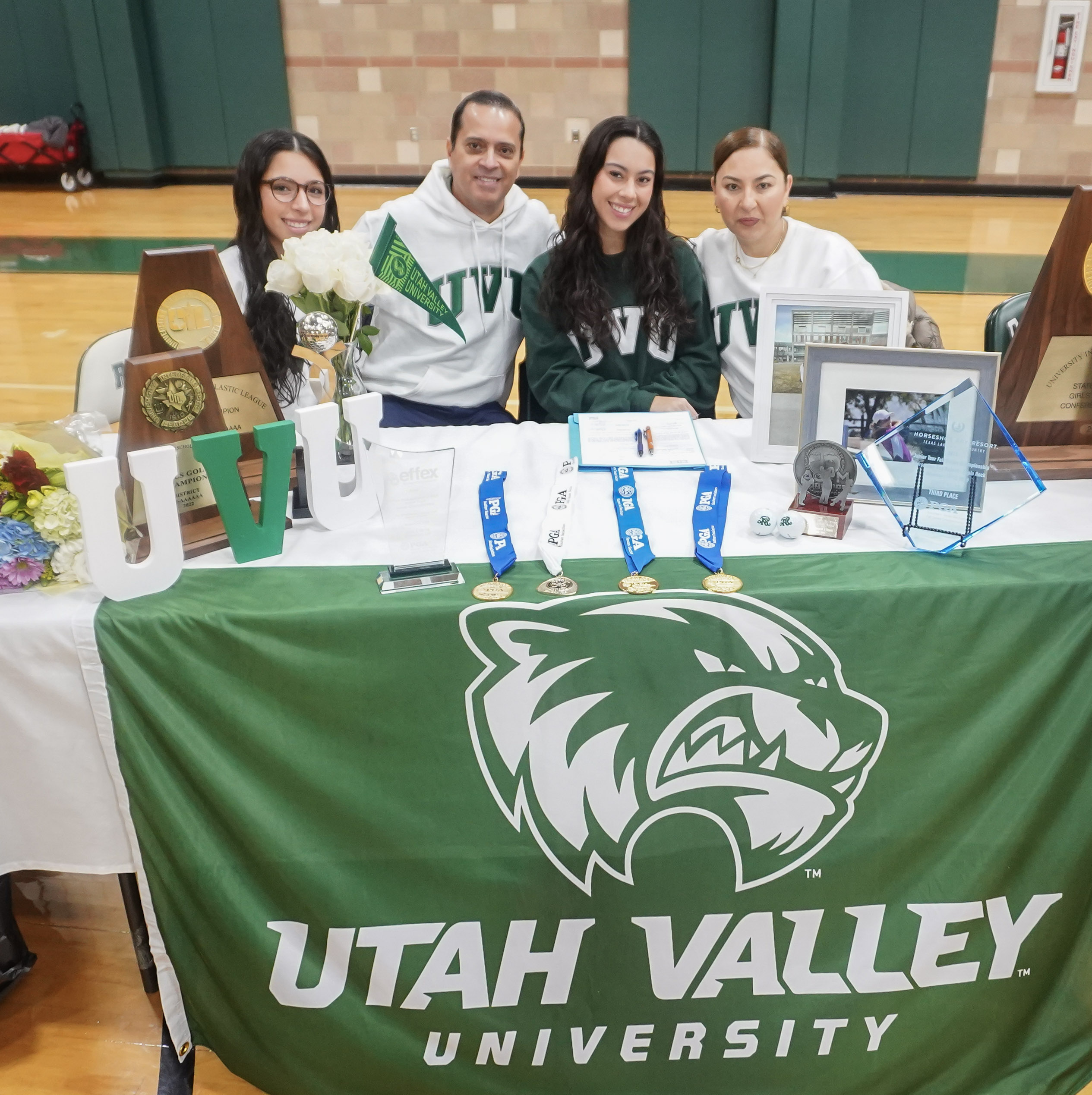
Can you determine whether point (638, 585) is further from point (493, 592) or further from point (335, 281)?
point (335, 281)

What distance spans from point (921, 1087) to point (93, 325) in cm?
539

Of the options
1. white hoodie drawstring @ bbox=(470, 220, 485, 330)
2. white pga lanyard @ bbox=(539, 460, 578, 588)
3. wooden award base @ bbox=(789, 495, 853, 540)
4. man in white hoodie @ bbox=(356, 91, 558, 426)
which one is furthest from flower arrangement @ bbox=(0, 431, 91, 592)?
white hoodie drawstring @ bbox=(470, 220, 485, 330)

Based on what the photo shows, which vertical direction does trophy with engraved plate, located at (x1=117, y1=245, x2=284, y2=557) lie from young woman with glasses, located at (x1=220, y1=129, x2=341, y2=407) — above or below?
below

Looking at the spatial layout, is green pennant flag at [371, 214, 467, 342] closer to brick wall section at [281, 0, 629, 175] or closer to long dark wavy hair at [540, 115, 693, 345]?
long dark wavy hair at [540, 115, 693, 345]

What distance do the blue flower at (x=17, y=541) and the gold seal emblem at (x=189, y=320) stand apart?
0.38 m

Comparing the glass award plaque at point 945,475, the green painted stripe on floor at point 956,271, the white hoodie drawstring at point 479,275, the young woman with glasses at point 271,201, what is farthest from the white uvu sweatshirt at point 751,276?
the green painted stripe on floor at point 956,271

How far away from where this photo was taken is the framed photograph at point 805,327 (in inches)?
71.5

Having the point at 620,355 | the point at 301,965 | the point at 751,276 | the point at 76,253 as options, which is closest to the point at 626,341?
the point at 620,355

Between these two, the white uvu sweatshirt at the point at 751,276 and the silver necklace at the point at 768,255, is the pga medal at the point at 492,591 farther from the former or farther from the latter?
the silver necklace at the point at 768,255

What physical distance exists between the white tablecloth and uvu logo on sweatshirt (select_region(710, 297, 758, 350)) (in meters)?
0.71

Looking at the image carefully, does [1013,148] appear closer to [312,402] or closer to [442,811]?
[312,402]

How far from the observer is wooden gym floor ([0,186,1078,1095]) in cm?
168

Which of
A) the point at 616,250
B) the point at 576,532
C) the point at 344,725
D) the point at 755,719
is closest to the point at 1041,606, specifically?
the point at 755,719

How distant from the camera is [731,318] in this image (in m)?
2.51
